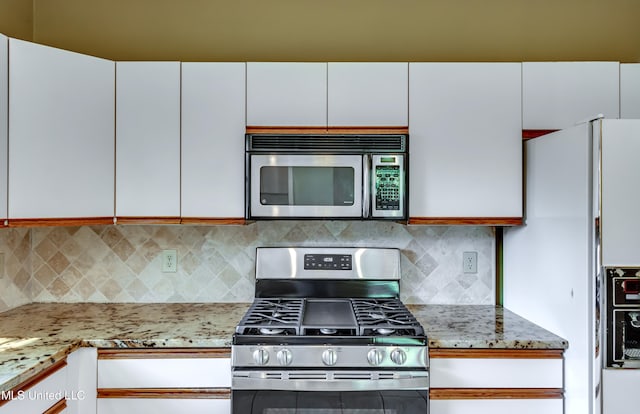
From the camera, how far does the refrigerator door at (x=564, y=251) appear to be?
5.32 ft

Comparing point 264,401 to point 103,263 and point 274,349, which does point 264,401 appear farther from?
point 103,263

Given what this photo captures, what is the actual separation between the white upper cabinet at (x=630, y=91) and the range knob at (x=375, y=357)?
1565mm

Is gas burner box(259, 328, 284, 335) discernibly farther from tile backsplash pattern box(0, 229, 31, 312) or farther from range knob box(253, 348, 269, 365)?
tile backsplash pattern box(0, 229, 31, 312)

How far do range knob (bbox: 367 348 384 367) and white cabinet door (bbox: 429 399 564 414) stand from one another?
28 centimetres

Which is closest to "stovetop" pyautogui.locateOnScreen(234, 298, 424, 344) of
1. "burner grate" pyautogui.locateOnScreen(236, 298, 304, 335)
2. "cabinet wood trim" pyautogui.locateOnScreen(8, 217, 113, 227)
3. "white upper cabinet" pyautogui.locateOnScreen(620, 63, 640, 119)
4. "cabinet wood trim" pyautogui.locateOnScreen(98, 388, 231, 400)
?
"burner grate" pyautogui.locateOnScreen(236, 298, 304, 335)

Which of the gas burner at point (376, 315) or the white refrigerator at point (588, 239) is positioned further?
the gas burner at point (376, 315)

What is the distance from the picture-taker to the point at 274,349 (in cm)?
176

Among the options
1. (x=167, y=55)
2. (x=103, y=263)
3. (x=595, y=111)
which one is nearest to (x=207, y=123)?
(x=167, y=55)

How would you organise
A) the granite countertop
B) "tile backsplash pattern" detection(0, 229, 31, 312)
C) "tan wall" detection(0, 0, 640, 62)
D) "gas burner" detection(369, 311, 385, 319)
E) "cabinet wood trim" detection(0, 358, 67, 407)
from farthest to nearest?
1. "tan wall" detection(0, 0, 640, 62)
2. "tile backsplash pattern" detection(0, 229, 31, 312)
3. "gas burner" detection(369, 311, 385, 319)
4. the granite countertop
5. "cabinet wood trim" detection(0, 358, 67, 407)

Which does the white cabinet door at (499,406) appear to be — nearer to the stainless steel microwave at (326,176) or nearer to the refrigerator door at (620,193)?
the refrigerator door at (620,193)

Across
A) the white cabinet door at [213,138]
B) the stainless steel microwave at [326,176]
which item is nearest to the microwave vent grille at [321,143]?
the stainless steel microwave at [326,176]

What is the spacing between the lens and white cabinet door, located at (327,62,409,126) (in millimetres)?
2121

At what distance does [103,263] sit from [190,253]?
467 mm

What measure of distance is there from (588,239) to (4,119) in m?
2.25
